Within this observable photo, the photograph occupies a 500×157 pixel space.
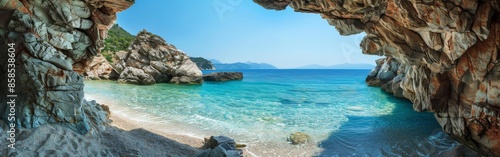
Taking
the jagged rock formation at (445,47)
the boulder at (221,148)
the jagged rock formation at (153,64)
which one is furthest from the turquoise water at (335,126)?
the jagged rock formation at (153,64)

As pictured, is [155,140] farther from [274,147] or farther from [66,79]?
[274,147]

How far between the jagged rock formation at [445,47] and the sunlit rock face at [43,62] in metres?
9.58

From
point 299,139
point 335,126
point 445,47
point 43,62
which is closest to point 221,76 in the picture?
point 335,126

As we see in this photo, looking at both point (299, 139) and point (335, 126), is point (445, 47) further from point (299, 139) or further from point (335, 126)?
point (335, 126)

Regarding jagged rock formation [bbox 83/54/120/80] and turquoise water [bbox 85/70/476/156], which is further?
jagged rock formation [bbox 83/54/120/80]

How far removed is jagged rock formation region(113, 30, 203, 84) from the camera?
46.1m

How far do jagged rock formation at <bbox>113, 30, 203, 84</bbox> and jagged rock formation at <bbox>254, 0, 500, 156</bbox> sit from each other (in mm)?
37536

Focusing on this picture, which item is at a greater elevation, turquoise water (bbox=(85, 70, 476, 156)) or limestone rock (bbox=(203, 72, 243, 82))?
limestone rock (bbox=(203, 72, 243, 82))

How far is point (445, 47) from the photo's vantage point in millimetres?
10109

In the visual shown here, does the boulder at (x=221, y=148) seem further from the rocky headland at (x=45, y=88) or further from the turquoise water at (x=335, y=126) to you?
the turquoise water at (x=335, y=126)

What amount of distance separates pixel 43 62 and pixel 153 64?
40.4m

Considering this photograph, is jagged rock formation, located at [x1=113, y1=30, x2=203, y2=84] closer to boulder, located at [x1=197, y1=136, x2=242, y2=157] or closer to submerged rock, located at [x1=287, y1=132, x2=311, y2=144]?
submerged rock, located at [x1=287, y1=132, x2=311, y2=144]

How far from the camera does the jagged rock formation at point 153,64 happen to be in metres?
46.1

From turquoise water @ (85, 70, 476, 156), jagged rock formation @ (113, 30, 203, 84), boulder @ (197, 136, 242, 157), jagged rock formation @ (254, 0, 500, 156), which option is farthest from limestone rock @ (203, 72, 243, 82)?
boulder @ (197, 136, 242, 157)
